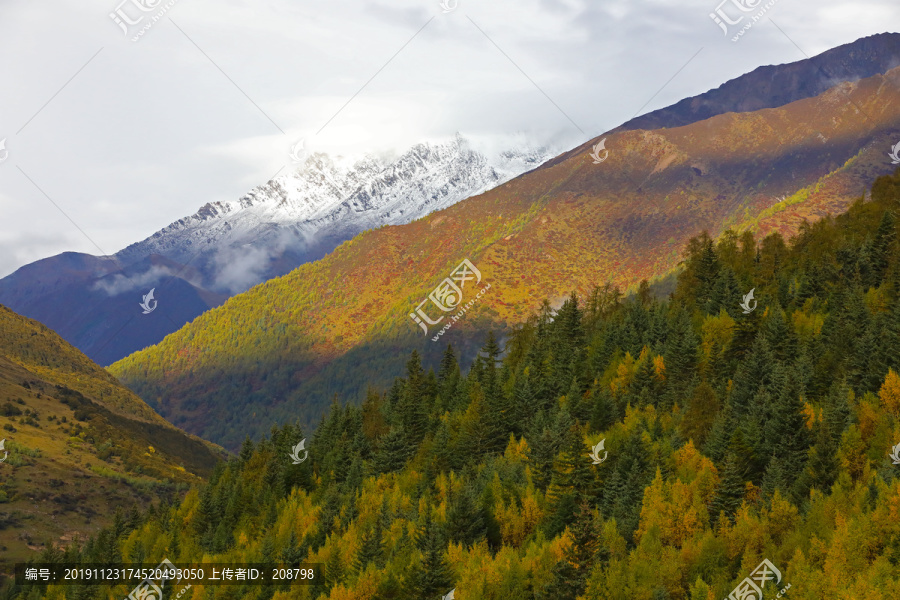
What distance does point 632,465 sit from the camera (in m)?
76.0

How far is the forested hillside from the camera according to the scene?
60.1 m

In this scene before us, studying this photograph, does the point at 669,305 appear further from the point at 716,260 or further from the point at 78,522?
the point at 78,522

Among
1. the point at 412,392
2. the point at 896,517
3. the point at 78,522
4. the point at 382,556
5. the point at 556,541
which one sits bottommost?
the point at 896,517

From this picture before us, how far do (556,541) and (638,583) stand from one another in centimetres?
903

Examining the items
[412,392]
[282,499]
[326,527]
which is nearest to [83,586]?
[282,499]

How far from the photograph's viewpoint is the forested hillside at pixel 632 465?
6006 centimetres

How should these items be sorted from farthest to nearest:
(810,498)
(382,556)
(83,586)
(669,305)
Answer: (669,305) → (83,586) → (382,556) → (810,498)

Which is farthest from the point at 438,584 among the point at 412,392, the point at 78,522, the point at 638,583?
the point at 78,522

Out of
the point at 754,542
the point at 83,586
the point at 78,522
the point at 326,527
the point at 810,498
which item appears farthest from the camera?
the point at 78,522

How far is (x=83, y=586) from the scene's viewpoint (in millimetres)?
107812

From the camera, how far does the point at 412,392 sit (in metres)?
124

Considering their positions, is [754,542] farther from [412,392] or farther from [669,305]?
[669,305]

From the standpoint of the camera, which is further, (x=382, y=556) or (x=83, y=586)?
(x=83, y=586)

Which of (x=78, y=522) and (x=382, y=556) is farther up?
(x=78, y=522)
